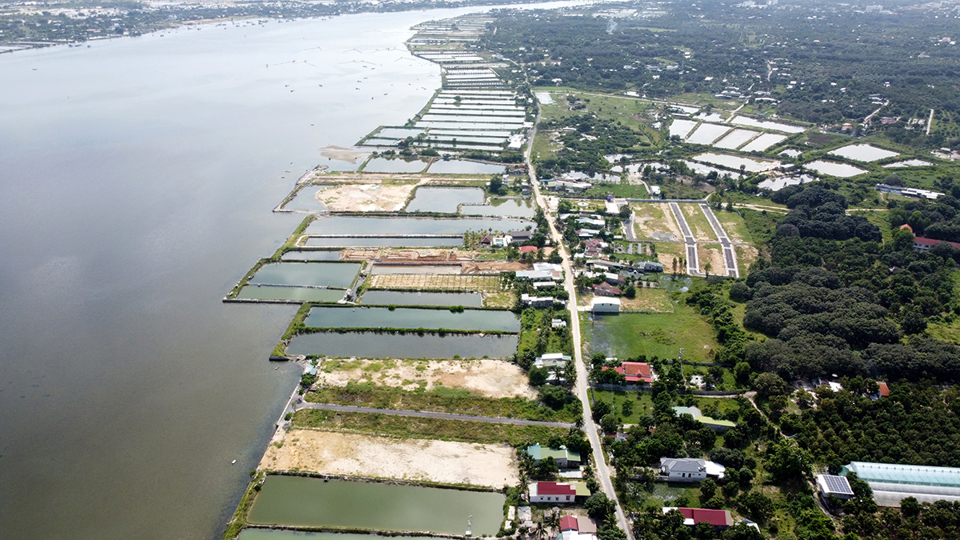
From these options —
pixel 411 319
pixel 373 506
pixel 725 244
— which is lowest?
pixel 373 506

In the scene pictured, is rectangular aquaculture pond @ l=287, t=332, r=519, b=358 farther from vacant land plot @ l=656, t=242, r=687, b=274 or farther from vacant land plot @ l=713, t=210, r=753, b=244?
vacant land plot @ l=713, t=210, r=753, b=244

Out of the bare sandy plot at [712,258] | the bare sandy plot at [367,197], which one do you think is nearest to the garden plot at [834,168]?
the bare sandy plot at [712,258]

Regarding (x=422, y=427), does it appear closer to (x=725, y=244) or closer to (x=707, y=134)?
(x=725, y=244)

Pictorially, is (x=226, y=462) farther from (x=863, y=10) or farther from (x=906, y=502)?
(x=863, y=10)

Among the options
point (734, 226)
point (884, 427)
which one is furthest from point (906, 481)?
point (734, 226)

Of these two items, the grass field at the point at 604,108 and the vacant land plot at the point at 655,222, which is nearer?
the vacant land plot at the point at 655,222

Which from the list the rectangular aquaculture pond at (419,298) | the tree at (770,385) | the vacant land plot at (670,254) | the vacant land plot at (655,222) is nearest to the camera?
the tree at (770,385)

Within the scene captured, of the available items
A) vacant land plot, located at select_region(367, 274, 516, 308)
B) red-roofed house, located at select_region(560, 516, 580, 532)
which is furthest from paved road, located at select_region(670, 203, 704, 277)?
red-roofed house, located at select_region(560, 516, 580, 532)

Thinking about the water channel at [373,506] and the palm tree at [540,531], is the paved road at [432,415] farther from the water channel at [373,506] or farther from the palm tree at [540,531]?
the palm tree at [540,531]
